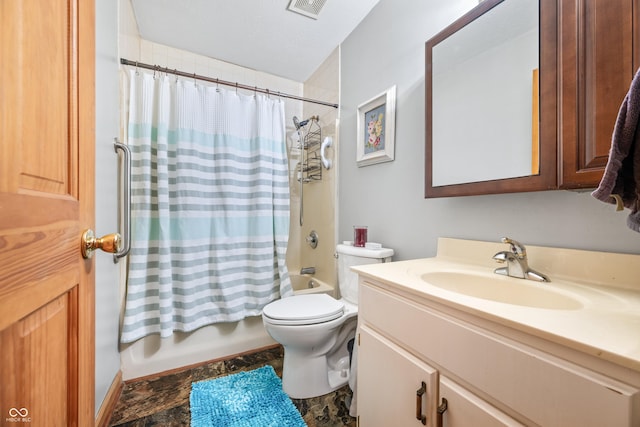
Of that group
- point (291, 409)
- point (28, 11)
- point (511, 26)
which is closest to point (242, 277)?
point (291, 409)

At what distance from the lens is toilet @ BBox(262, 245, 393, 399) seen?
1.24 meters

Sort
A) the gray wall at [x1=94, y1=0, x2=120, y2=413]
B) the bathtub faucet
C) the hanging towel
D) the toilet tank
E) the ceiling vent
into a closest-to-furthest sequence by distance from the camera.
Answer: the hanging towel < the gray wall at [x1=94, y1=0, x2=120, y2=413] < the toilet tank < the ceiling vent < the bathtub faucet

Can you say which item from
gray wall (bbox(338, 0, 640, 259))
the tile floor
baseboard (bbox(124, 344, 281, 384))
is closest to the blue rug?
the tile floor

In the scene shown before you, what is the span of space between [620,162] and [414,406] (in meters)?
0.77

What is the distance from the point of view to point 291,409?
1.23 metres

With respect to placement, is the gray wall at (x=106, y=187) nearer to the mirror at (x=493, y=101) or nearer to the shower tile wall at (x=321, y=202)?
the shower tile wall at (x=321, y=202)

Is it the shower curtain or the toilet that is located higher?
the shower curtain

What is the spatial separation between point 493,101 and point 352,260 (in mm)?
1005

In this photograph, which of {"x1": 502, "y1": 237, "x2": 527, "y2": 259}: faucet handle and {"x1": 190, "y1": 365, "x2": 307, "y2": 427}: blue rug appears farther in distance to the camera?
{"x1": 190, "y1": 365, "x2": 307, "y2": 427}: blue rug

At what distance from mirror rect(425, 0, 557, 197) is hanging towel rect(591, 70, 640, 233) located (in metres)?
→ 0.30

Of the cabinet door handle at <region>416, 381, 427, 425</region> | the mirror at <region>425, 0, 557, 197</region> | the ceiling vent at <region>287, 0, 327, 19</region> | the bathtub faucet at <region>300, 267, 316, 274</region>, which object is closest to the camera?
the cabinet door handle at <region>416, 381, 427, 425</region>

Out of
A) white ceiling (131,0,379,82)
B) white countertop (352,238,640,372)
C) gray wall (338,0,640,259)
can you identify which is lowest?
white countertop (352,238,640,372)

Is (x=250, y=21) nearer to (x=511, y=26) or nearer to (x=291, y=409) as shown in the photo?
(x=511, y=26)

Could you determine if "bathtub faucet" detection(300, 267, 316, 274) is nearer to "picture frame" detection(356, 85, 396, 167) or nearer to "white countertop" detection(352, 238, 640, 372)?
"picture frame" detection(356, 85, 396, 167)
